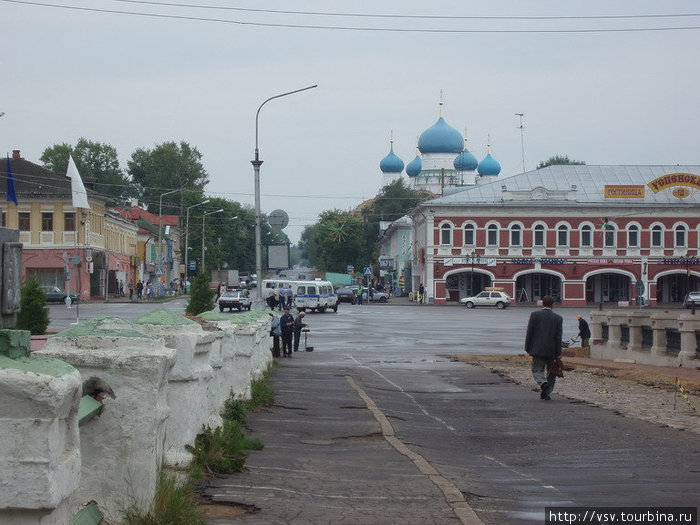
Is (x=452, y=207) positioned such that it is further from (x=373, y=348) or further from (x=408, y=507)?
(x=408, y=507)

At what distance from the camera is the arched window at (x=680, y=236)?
8225cm

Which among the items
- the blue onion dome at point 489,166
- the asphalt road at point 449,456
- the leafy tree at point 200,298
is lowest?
the asphalt road at point 449,456

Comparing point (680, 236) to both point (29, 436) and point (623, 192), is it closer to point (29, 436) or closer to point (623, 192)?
point (623, 192)

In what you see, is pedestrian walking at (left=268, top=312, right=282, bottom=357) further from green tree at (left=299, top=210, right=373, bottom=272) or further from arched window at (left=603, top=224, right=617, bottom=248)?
green tree at (left=299, top=210, right=373, bottom=272)

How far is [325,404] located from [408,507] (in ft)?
27.1

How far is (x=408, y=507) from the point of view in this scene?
7.11 m

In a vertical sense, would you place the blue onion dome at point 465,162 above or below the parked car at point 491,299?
above

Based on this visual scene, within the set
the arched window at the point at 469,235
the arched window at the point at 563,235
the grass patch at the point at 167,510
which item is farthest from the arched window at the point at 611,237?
the grass patch at the point at 167,510

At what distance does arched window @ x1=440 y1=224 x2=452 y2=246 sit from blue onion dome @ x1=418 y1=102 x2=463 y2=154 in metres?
31.7

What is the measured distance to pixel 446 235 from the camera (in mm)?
83062

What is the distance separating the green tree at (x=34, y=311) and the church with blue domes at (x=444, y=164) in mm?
83390

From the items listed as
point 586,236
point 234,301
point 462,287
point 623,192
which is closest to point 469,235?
point 462,287

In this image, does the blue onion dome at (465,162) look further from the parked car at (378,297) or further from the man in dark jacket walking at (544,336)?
the man in dark jacket walking at (544,336)

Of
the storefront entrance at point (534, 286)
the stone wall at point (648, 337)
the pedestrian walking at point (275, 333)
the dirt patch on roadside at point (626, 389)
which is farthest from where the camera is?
the storefront entrance at point (534, 286)
